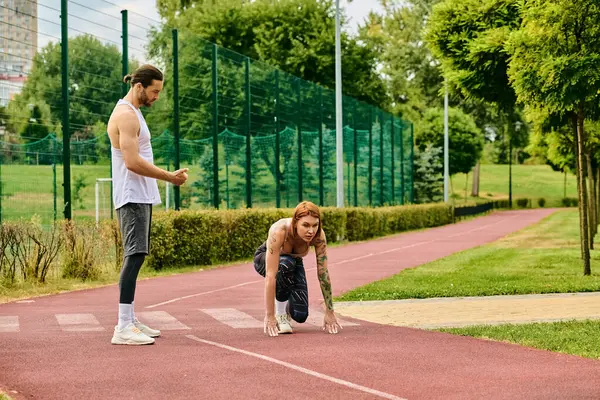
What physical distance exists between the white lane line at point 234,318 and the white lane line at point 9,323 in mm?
1985

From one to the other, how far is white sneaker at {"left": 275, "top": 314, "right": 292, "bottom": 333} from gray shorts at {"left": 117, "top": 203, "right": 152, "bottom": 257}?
1563 mm

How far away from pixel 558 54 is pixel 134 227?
9.42 metres

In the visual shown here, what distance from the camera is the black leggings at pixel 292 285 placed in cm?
892

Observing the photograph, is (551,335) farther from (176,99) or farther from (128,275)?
(176,99)

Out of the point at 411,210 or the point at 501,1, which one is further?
the point at 411,210

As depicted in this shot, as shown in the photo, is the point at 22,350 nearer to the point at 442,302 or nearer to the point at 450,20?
the point at 442,302

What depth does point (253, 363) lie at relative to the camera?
7.26 meters

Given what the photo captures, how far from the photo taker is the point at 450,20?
2300 cm

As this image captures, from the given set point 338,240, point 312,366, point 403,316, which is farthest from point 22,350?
point 338,240

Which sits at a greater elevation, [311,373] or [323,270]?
[323,270]

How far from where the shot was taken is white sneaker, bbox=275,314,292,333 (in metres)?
8.88

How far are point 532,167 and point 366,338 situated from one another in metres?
111

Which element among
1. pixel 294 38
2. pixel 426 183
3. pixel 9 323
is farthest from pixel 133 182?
pixel 426 183

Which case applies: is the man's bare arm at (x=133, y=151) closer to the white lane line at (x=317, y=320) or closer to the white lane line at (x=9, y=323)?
the white lane line at (x=9, y=323)
